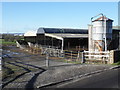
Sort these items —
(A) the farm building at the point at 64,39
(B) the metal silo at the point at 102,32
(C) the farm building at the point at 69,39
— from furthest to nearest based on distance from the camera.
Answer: (A) the farm building at the point at 64,39 < (C) the farm building at the point at 69,39 < (B) the metal silo at the point at 102,32

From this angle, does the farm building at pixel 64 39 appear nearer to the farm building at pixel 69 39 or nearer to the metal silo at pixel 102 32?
the farm building at pixel 69 39

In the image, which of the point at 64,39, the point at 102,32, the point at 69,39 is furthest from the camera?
the point at 69,39

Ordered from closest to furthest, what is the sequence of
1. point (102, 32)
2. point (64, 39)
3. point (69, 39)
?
point (102, 32) < point (64, 39) < point (69, 39)

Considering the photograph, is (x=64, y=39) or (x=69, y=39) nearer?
(x=64, y=39)

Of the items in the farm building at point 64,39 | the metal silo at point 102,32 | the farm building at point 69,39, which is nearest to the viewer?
the metal silo at point 102,32

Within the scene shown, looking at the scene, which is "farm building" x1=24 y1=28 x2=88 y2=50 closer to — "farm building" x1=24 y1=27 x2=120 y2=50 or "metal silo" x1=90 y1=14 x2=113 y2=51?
"farm building" x1=24 y1=27 x2=120 y2=50

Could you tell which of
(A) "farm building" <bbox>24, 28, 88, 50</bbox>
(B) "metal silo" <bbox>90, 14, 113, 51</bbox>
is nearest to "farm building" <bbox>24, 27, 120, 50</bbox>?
(A) "farm building" <bbox>24, 28, 88, 50</bbox>

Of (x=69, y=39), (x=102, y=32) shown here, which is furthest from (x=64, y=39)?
(x=102, y=32)

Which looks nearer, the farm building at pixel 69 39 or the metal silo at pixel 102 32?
the metal silo at pixel 102 32

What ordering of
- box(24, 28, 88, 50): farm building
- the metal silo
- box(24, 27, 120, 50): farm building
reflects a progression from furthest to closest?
box(24, 28, 88, 50): farm building
box(24, 27, 120, 50): farm building
the metal silo

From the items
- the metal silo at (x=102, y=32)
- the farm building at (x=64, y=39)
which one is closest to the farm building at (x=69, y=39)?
the farm building at (x=64, y=39)

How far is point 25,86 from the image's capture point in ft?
27.1

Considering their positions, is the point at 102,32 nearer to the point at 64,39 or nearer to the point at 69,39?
the point at 64,39

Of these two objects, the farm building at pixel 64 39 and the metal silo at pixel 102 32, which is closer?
the metal silo at pixel 102 32
